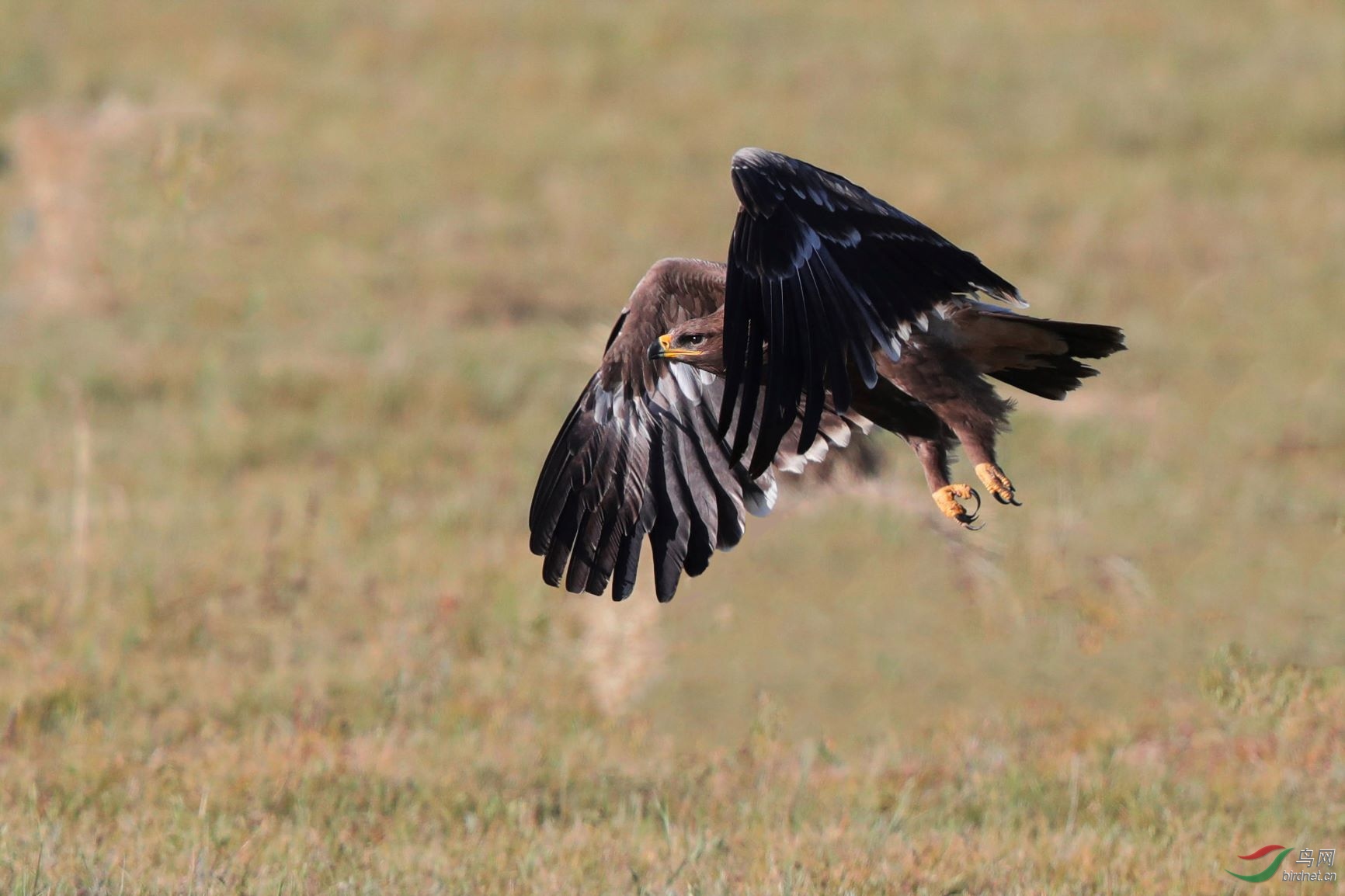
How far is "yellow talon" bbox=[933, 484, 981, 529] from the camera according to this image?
574cm

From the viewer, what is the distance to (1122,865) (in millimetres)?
5633

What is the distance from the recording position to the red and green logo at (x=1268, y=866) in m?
5.64

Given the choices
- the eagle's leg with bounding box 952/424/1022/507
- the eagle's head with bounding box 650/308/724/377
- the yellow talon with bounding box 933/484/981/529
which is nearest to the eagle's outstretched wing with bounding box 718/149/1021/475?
the eagle's head with bounding box 650/308/724/377

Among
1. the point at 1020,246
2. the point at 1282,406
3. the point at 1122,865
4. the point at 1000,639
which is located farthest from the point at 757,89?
the point at 1122,865

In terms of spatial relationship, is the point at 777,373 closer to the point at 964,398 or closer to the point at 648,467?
the point at 964,398

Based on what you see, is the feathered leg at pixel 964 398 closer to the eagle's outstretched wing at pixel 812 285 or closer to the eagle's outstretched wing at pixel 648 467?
the eagle's outstretched wing at pixel 648 467

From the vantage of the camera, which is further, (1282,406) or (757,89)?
(757,89)

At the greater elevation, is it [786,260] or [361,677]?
[786,260]

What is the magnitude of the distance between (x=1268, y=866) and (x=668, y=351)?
2.57 metres

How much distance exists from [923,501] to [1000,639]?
2.27 meters

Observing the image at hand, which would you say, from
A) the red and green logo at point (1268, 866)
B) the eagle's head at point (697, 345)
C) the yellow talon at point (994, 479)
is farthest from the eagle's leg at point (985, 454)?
the red and green logo at point (1268, 866)

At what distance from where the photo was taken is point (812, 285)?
477cm

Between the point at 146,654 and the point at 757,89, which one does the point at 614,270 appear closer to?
the point at 757,89

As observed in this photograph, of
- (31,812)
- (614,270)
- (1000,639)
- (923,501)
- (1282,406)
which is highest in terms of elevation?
(614,270)
